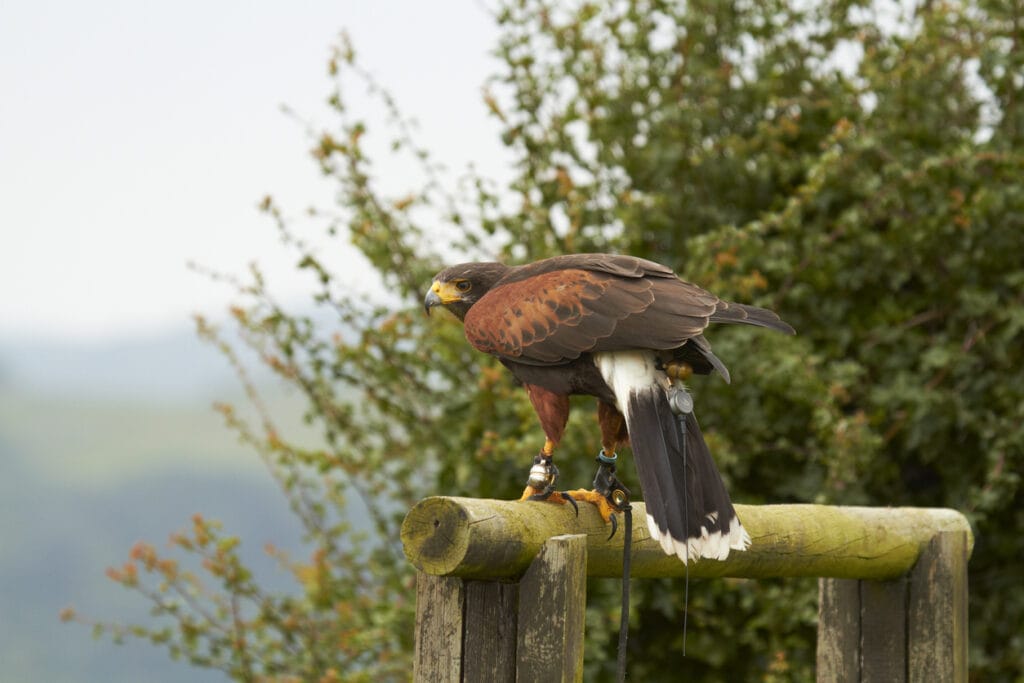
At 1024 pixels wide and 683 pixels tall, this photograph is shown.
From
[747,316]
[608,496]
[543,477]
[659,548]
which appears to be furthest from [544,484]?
[747,316]

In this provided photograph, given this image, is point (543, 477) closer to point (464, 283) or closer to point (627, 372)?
point (627, 372)

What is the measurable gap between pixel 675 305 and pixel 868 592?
1.21 meters

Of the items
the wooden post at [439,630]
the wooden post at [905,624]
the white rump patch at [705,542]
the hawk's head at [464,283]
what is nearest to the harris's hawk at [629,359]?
the white rump patch at [705,542]

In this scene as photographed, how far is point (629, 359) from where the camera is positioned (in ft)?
8.54

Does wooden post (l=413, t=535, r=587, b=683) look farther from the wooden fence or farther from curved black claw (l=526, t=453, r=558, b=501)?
curved black claw (l=526, t=453, r=558, b=501)

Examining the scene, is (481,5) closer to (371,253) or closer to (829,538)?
(371,253)

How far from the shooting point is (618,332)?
258cm

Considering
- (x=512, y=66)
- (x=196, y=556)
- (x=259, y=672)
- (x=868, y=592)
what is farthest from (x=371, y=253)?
(x=868, y=592)

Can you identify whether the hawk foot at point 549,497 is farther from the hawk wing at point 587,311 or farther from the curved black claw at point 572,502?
the hawk wing at point 587,311

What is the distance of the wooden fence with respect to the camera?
7.67 ft

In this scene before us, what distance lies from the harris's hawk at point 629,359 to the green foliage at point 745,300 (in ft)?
4.06

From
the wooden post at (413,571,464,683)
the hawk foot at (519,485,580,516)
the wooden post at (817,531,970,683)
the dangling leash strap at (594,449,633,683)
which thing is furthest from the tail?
the wooden post at (817,531,970,683)

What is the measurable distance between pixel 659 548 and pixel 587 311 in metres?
0.56

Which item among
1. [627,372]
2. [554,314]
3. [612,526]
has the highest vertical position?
[554,314]
